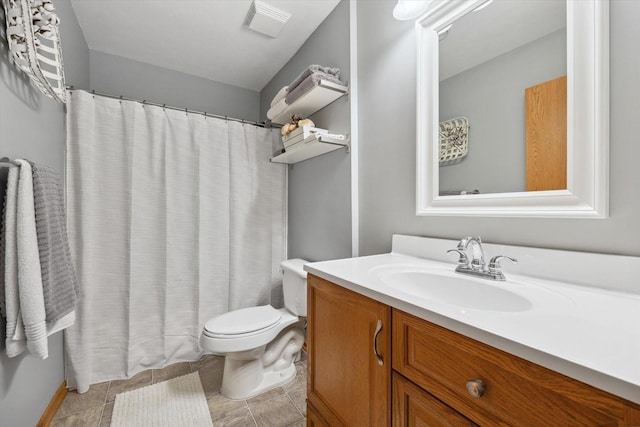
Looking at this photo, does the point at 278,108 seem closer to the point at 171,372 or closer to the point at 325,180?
the point at 325,180

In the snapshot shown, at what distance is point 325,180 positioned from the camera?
71.4 inches

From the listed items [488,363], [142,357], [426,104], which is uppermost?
[426,104]

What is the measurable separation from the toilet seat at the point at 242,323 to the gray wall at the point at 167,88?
193 centimetres

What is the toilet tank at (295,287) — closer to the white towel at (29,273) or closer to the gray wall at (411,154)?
the gray wall at (411,154)

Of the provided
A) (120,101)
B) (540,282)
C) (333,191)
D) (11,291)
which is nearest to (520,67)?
(540,282)

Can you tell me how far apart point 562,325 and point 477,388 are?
205 mm

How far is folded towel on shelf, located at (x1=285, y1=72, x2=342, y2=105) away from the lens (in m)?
1.50

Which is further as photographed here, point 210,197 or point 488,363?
point 210,197

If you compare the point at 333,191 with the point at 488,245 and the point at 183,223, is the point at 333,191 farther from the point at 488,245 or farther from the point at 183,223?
the point at 183,223

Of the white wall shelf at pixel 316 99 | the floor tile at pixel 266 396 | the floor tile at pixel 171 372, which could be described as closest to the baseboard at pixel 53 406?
the floor tile at pixel 171 372

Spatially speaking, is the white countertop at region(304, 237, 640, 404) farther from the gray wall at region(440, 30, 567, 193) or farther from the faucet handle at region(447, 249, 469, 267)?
the gray wall at region(440, 30, 567, 193)

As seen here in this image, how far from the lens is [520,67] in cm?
91

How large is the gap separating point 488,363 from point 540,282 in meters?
0.46

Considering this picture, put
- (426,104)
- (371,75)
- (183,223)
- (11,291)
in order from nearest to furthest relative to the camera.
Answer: (11,291) < (426,104) < (371,75) < (183,223)
